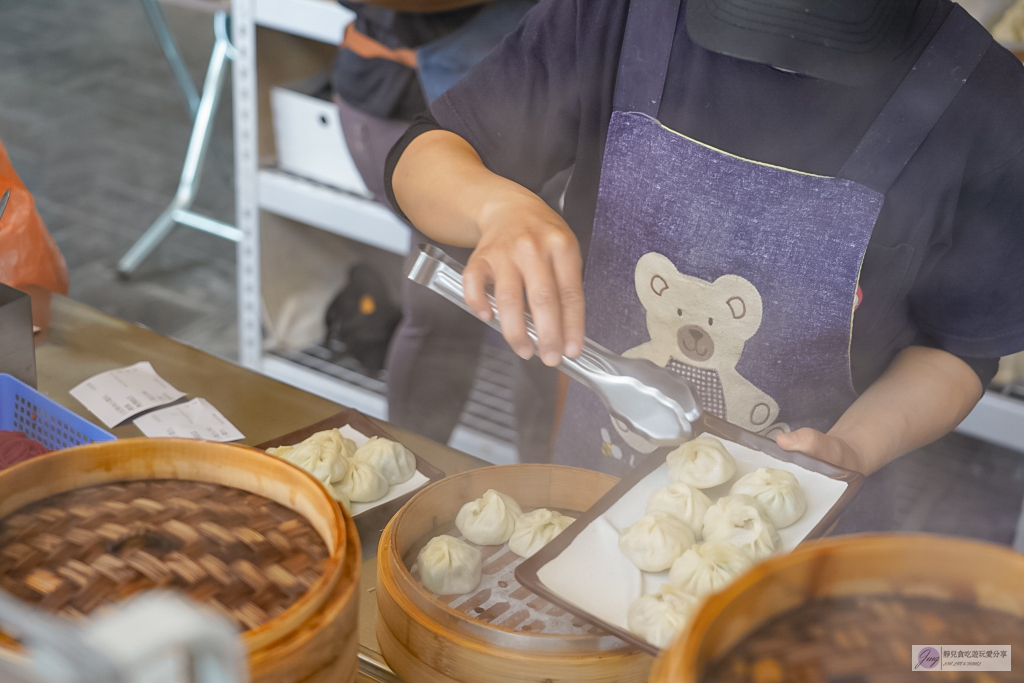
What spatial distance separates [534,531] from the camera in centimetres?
72

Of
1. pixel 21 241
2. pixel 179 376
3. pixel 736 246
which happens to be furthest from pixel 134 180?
pixel 736 246

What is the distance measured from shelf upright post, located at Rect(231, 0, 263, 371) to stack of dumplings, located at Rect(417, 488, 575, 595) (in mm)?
1409

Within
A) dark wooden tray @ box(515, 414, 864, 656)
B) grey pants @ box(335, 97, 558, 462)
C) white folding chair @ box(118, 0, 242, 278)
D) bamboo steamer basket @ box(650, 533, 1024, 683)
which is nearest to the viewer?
bamboo steamer basket @ box(650, 533, 1024, 683)

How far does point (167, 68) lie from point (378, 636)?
440 cm

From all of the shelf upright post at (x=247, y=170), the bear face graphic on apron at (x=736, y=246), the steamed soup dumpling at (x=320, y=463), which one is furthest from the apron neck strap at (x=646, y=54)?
the shelf upright post at (x=247, y=170)

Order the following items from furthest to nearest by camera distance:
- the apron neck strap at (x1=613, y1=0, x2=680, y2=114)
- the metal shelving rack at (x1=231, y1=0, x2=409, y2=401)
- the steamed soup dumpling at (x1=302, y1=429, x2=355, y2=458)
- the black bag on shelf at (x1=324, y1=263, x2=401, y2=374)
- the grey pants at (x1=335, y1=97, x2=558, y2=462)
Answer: the black bag on shelf at (x1=324, y1=263, x2=401, y2=374) → the metal shelving rack at (x1=231, y1=0, x2=409, y2=401) → the grey pants at (x1=335, y1=97, x2=558, y2=462) → the apron neck strap at (x1=613, y1=0, x2=680, y2=114) → the steamed soup dumpling at (x1=302, y1=429, x2=355, y2=458)

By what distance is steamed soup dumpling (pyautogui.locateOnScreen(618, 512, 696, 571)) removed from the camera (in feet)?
2.09

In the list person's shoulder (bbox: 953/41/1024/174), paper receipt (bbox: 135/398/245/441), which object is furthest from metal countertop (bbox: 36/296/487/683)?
person's shoulder (bbox: 953/41/1024/174)

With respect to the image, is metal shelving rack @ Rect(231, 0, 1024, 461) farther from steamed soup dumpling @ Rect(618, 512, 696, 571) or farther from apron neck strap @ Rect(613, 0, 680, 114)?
steamed soup dumpling @ Rect(618, 512, 696, 571)

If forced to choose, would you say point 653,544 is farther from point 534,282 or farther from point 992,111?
point 992,111

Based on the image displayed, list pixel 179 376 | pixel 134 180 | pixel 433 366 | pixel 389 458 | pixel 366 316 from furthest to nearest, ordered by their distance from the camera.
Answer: pixel 134 180 → pixel 366 316 → pixel 433 366 → pixel 179 376 → pixel 389 458

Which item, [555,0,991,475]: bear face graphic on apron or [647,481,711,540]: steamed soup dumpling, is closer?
[647,481,711,540]: steamed soup dumpling

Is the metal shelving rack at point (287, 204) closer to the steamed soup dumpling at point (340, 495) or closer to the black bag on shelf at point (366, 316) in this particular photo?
the black bag on shelf at point (366, 316)

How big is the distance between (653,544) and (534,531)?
119 millimetres
